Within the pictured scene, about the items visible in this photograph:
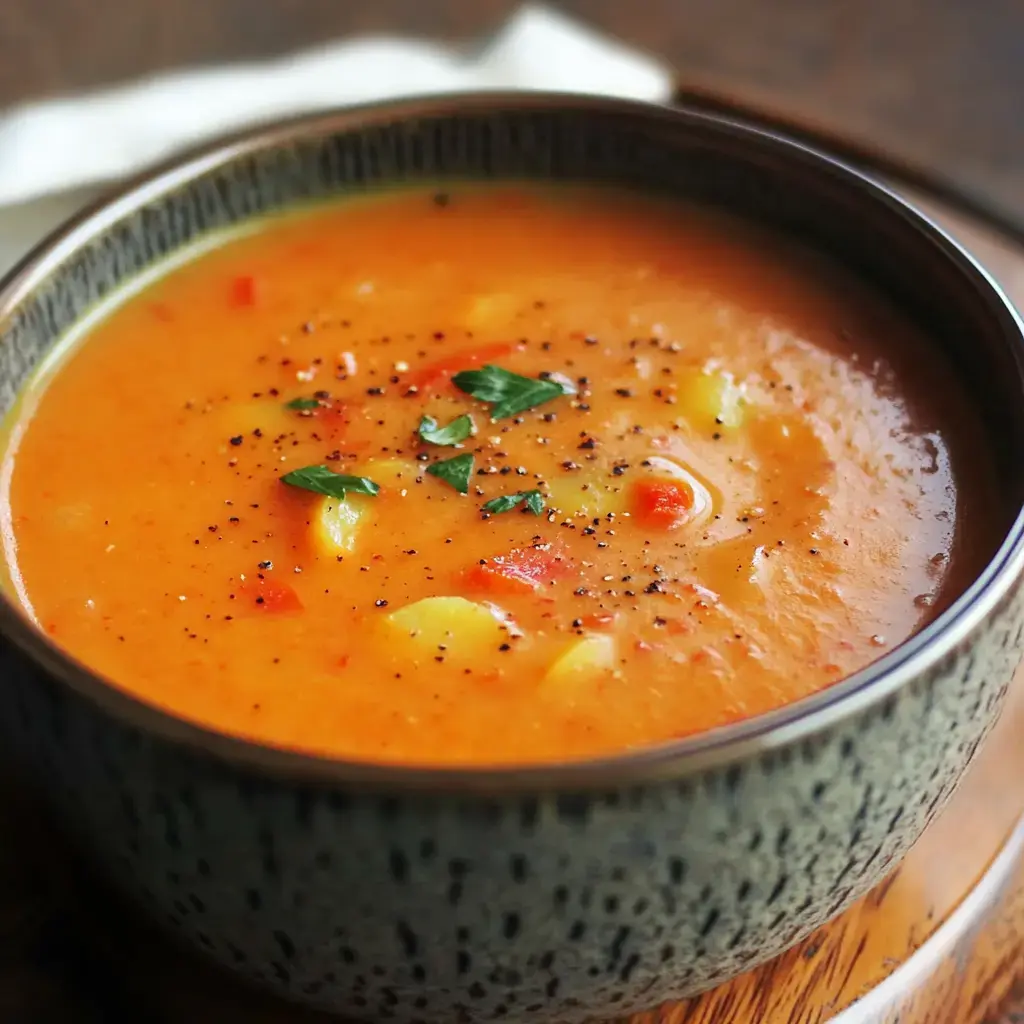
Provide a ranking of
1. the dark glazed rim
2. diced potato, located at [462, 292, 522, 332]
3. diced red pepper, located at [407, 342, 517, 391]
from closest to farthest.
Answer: the dark glazed rim → diced red pepper, located at [407, 342, 517, 391] → diced potato, located at [462, 292, 522, 332]

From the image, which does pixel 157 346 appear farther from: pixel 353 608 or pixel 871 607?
pixel 871 607

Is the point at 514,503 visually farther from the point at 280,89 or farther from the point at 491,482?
the point at 280,89

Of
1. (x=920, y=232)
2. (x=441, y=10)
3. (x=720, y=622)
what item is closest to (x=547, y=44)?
(x=920, y=232)

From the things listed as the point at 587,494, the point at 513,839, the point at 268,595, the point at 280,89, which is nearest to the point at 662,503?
the point at 587,494

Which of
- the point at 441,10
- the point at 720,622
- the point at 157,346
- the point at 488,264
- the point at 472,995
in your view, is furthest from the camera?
the point at 441,10

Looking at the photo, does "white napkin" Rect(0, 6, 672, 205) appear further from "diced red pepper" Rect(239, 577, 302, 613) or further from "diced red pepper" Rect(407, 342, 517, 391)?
"diced red pepper" Rect(239, 577, 302, 613)

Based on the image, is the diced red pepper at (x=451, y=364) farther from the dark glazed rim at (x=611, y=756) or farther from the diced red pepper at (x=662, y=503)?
→ the dark glazed rim at (x=611, y=756)

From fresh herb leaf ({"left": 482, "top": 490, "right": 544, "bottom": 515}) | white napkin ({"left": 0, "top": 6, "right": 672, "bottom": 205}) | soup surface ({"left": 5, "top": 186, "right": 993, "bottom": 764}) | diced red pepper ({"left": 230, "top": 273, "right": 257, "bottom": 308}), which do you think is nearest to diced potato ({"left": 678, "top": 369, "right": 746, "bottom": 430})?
soup surface ({"left": 5, "top": 186, "right": 993, "bottom": 764})
